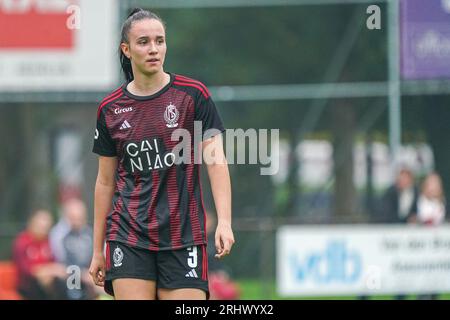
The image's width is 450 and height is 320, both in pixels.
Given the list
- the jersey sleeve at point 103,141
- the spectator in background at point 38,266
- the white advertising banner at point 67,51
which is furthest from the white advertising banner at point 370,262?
the jersey sleeve at point 103,141

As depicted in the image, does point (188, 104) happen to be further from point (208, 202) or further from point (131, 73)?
point (208, 202)

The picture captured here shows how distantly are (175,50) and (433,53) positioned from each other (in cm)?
407

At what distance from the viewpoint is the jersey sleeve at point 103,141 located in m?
6.29

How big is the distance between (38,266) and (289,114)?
15.3 ft

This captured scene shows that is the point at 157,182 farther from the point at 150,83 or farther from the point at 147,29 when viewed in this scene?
the point at 147,29

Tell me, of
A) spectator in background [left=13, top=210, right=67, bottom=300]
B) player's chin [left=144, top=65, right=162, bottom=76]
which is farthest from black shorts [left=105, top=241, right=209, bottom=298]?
spectator in background [left=13, top=210, right=67, bottom=300]

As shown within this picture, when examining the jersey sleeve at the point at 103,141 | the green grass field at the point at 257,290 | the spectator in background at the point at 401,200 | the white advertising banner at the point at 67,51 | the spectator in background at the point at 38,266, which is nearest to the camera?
the jersey sleeve at the point at 103,141

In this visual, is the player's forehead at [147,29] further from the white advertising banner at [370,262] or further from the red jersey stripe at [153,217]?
the white advertising banner at [370,262]

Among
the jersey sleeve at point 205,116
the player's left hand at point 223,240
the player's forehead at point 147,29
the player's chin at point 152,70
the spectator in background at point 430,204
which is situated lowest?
the player's left hand at point 223,240

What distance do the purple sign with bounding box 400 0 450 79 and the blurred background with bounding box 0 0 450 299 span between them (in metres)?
0.02

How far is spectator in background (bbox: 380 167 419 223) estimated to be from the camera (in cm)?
1431

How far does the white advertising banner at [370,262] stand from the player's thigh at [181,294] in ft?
26.5

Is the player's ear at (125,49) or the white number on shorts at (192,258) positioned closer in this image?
the white number on shorts at (192,258)

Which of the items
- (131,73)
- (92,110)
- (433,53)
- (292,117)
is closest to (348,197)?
(292,117)
